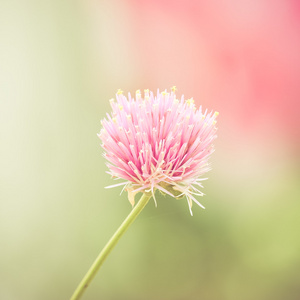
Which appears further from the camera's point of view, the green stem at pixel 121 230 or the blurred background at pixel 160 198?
the blurred background at pixel 160 198

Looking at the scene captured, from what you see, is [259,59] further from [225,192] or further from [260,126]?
[225,192]

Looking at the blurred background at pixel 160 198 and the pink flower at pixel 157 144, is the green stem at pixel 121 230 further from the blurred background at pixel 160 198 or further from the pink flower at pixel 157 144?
the blurred background at pixel 160 198

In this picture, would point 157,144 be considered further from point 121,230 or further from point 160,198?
point 160,198

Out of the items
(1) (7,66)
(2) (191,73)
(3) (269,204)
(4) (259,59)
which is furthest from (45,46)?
(3) (269,204)

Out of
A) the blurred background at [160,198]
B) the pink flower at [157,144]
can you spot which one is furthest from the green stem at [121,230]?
the blurred background at [160,198]

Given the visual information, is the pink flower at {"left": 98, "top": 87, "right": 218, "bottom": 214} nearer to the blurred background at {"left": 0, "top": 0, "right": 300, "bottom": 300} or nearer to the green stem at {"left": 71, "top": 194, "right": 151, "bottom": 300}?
the green stem at {"left": 71, "top": 194, "right": 151, "bottom": 300}

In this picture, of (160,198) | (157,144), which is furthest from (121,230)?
(160,198)
